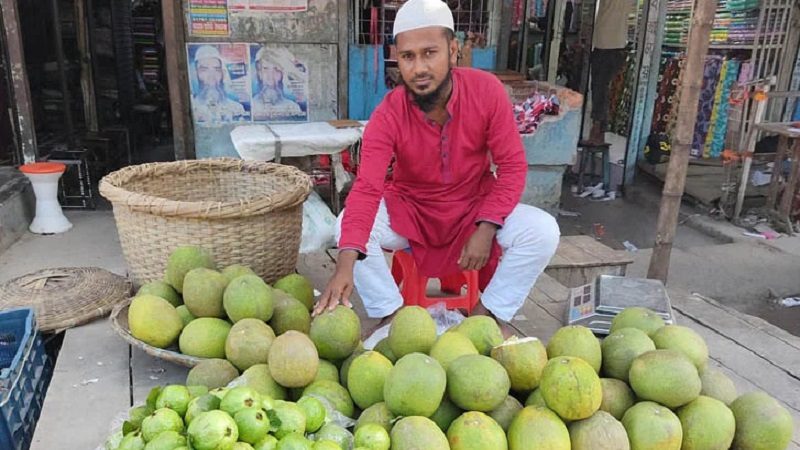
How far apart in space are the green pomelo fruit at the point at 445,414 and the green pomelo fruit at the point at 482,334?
23 centimetres

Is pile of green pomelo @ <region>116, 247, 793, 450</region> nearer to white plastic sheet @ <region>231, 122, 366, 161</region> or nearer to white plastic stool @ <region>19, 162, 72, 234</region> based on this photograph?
white plastic sheet @ <region>231, 122, 366, 161</region>

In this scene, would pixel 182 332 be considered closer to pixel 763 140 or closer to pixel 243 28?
pixel 243 28

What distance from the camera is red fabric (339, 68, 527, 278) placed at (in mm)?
2459

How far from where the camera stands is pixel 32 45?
20.5ft

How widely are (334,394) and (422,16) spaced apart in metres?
1.37

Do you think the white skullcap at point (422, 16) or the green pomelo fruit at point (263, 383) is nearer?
the green pomelo fruit at point (263, 383)

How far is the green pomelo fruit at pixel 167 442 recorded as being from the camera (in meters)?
1.26

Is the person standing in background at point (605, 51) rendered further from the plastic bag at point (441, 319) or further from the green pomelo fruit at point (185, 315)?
the green pomelo fruit at point (185, 315)

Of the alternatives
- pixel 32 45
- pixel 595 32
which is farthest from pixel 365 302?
pixel 32 45

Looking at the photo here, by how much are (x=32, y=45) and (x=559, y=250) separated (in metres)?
5.65

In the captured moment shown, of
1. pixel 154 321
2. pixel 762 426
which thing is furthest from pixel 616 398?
pixel 154 321

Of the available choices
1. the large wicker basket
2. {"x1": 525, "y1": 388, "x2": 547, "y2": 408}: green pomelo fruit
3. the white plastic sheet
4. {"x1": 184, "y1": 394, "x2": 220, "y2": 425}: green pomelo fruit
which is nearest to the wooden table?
the white plastic sheet

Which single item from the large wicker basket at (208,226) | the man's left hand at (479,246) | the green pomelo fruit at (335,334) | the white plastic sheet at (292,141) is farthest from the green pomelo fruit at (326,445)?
the white plastic sheet at (292,141)

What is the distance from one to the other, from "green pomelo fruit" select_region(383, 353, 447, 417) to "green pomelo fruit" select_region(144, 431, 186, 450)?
0.48m
